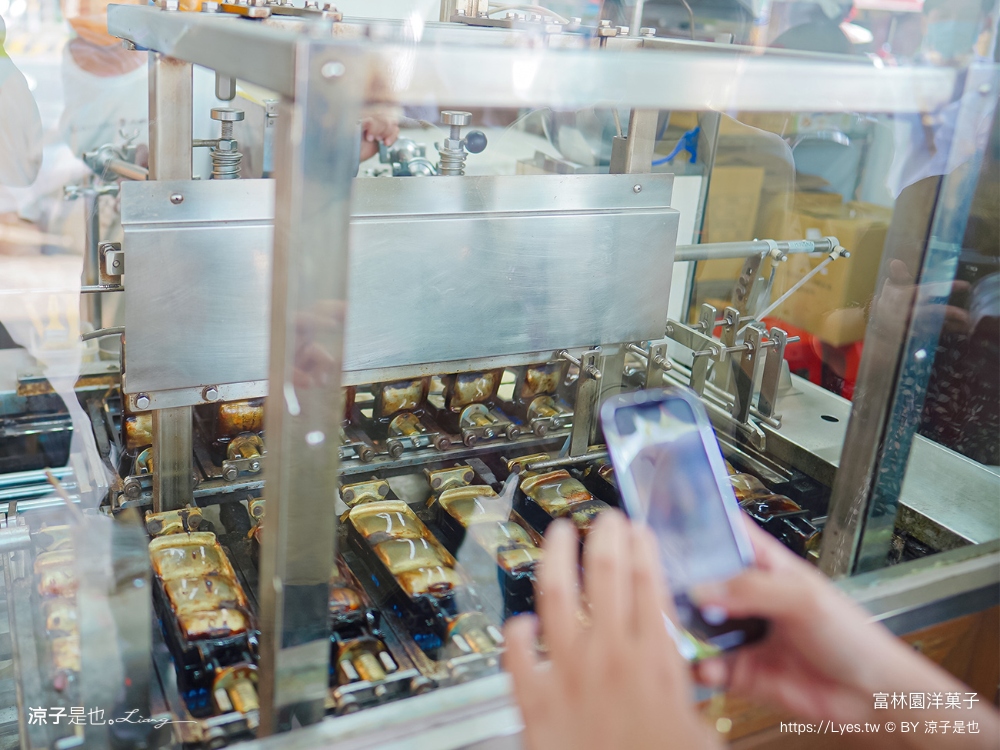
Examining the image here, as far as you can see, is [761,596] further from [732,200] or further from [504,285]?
[732,200]

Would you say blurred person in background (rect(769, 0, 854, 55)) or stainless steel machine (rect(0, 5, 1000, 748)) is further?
blurred person in background (rect(769, 0, 854, 55))

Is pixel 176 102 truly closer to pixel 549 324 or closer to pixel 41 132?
pixel 549 324

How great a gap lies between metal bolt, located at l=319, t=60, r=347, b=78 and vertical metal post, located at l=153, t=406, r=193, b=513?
656mm

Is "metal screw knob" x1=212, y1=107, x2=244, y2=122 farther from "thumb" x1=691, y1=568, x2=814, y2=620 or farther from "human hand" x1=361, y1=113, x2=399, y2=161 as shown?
"thumb" x1=691, y1=568, x2=814, y2=620

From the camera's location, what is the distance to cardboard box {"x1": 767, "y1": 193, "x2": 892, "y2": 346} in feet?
3.94

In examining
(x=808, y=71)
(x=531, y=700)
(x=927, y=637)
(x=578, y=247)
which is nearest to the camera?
(x=531, y=700)

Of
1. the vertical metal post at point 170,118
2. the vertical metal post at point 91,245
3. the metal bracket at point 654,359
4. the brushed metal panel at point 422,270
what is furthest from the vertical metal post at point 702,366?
the vertical metal post at point 91,245

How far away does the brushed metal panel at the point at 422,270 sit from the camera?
940mm

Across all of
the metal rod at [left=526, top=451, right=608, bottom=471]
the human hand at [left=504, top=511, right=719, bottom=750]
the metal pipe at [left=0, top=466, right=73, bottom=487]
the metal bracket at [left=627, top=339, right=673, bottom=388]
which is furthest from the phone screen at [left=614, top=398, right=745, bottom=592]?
the metal pipe at [left=0, top=466, right=73, bottom=487]

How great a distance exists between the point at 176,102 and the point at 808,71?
74 cm

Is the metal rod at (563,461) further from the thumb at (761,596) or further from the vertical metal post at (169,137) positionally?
the thumb at (761,596)

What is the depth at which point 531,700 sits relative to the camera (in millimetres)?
521

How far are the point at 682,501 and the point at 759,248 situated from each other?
1029 mm

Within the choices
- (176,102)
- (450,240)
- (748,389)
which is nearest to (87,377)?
(176,102)
